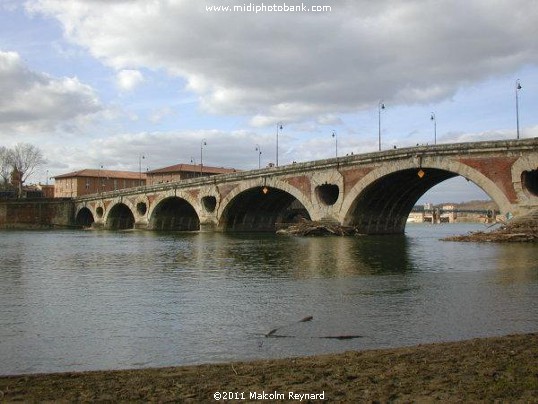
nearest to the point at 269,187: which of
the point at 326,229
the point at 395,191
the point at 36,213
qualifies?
the point at 326,229

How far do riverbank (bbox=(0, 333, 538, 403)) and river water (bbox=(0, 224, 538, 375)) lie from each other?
0.87 metres

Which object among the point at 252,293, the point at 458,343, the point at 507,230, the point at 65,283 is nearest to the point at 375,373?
the point at 458,343

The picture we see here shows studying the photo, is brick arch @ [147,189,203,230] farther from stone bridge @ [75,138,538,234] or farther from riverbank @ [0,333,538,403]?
riverbank @ [0,333,538,403]

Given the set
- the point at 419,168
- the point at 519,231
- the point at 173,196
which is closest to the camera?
the point at 519,231

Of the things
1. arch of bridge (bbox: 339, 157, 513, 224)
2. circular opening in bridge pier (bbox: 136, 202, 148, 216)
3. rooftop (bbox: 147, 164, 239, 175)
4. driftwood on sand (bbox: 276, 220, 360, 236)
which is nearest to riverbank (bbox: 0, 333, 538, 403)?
arch of bridge (bbox: 339, 157, 513, 224)

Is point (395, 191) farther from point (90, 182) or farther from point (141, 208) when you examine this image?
point (90, 182)

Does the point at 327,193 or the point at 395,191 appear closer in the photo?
the point at 395,191

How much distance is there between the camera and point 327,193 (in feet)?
167

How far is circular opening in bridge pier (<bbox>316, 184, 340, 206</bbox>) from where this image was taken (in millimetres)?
49572

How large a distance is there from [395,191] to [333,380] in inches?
1740

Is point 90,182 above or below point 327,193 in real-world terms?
above

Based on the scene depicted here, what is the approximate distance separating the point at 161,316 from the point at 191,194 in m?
57.8

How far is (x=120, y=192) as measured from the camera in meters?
85.8

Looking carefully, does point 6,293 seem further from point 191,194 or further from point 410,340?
point 191,194
